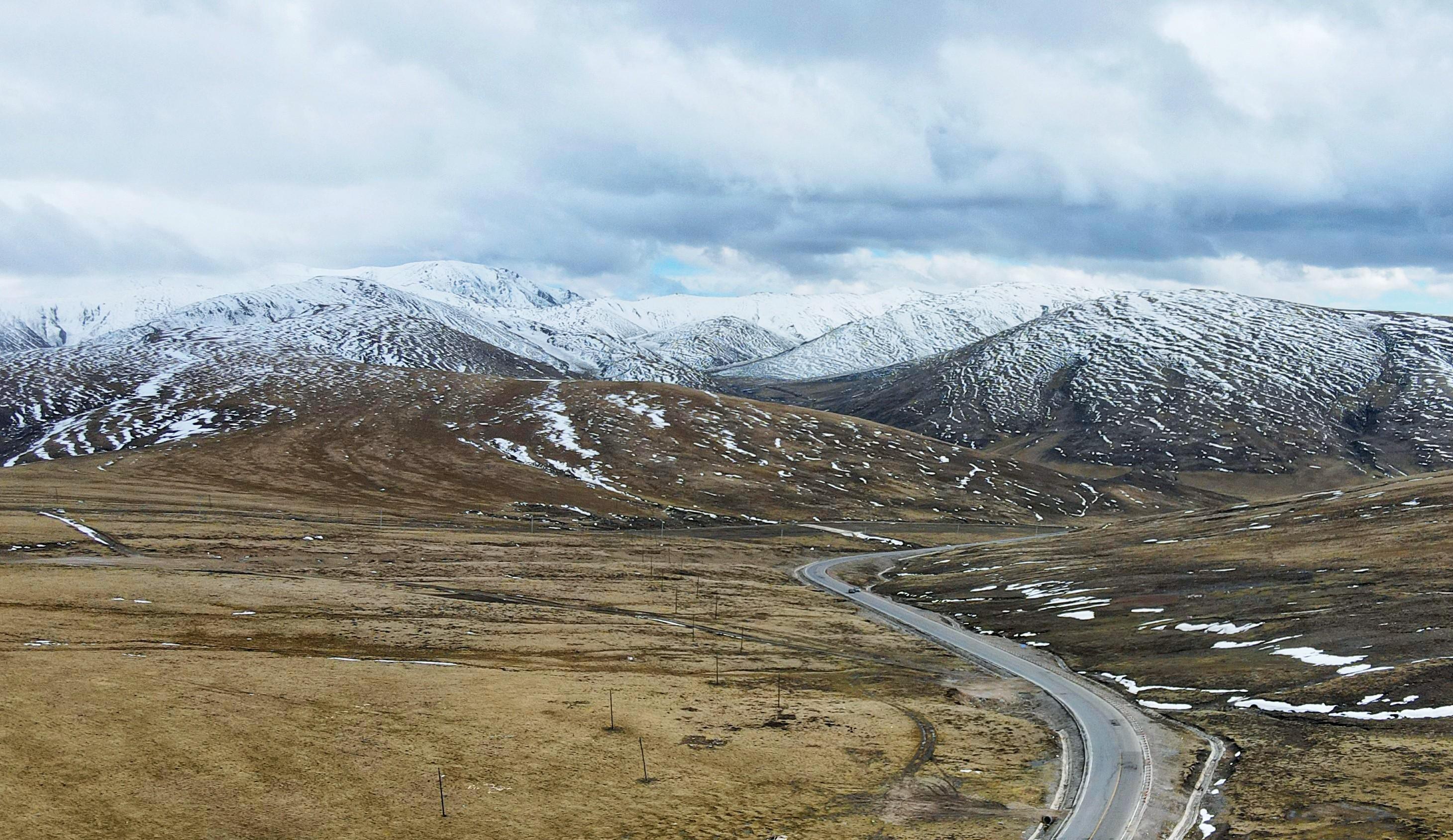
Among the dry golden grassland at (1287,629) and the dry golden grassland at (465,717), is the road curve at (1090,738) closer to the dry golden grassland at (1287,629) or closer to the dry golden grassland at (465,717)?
the dry golden grassland at (465,717)

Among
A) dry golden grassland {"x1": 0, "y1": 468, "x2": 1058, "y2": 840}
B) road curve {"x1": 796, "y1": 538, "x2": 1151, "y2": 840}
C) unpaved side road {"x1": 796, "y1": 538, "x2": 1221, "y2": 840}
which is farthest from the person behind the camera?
road curve {"x1": 796, "y1": 538, "x2": 1151, "y2": 840}

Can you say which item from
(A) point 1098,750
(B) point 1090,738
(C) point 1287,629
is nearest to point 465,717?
(A) point 1098,750

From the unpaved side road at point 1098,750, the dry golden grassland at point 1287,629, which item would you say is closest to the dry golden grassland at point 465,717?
the unpaved side road at point 1098,750

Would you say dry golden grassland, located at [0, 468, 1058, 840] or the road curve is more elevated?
dry golden grassland, located at [0, 468, 1058, 840]

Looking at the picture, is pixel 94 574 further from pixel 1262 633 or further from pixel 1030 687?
pixel 1262 633

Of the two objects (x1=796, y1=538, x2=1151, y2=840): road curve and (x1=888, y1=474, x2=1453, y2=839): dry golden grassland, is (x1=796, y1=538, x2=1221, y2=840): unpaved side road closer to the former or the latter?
(x1=796, y1=538, x2=1151, y2=840): road curve

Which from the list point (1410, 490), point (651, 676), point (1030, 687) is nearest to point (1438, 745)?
point (1030, 687)

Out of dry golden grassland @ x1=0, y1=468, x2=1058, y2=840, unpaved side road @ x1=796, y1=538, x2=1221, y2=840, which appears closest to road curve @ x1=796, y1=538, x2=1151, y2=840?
unpaved side road @ x1=796, y1=538, x2=1221, y2=840

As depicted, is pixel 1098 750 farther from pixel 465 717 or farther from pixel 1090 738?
pixel 465 717

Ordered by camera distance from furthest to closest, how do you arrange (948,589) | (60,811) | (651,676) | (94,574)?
→ (948,589)
(94,574)
(651,676)
(60,811)
